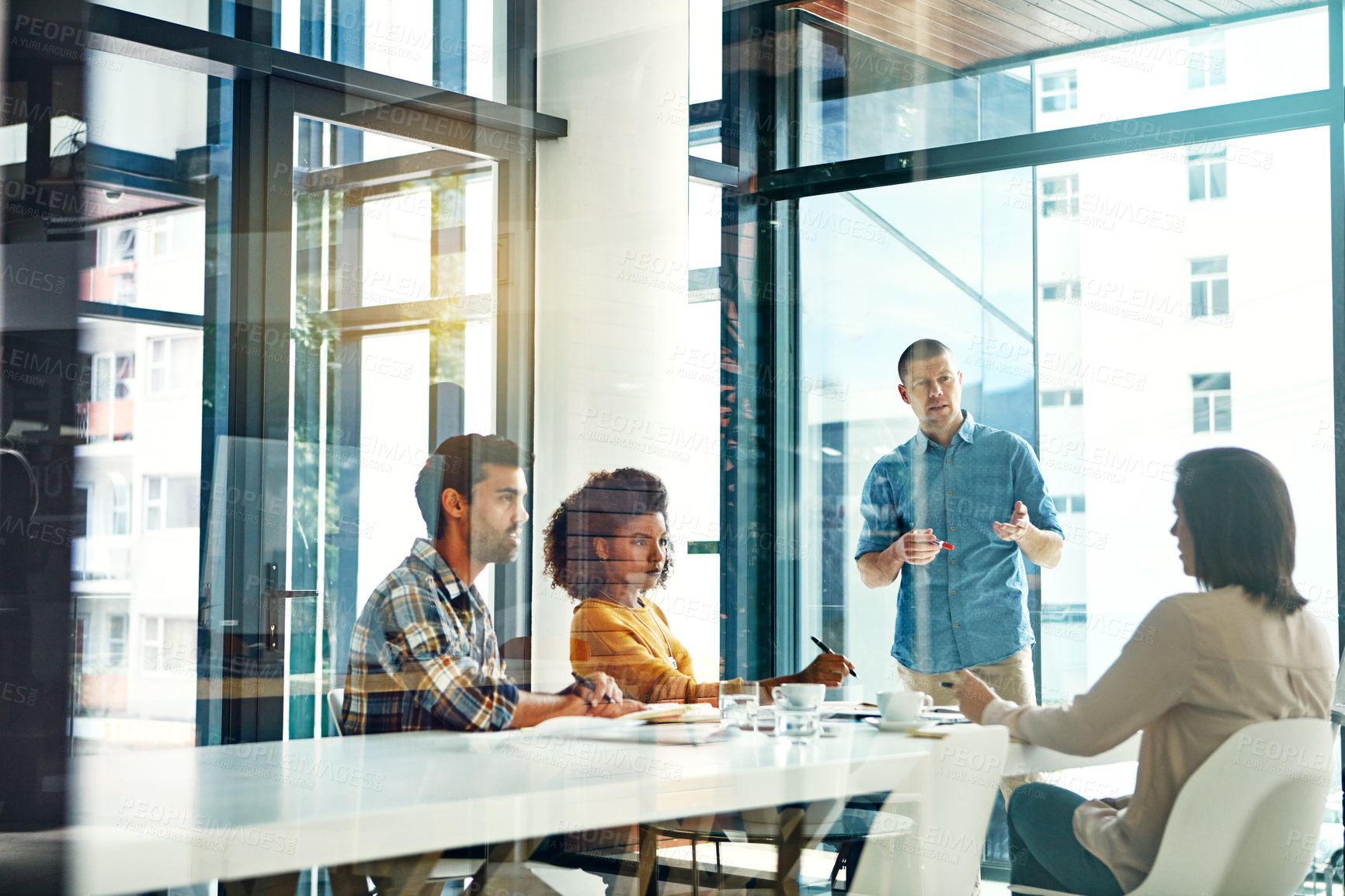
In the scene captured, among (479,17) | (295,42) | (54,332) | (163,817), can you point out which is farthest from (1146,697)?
(479,17)

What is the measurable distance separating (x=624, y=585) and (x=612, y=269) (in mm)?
1534

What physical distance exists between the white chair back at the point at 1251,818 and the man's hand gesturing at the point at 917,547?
1.50 metres

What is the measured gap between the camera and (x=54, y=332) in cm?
292

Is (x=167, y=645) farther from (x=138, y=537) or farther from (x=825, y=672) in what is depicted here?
(x=825, y=672)

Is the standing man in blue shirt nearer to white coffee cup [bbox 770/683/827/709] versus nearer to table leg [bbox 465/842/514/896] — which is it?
white coffee cup [bbox 770/683/827/709]

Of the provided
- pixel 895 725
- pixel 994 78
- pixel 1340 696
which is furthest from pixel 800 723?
pixel 994 78

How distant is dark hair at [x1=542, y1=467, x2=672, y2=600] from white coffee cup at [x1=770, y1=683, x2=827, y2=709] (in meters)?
1.31

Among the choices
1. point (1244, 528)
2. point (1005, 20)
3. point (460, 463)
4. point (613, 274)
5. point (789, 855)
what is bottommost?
point (789, 855)

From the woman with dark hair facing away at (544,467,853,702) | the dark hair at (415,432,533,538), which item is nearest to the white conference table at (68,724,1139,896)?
the woman with dark hair facing away at (544,467,853,702)

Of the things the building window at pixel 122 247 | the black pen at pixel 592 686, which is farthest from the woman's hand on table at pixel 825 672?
the building window at pixel 122 247

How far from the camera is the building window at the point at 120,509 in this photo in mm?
2994

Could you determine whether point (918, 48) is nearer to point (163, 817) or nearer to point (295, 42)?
point (295, 42)

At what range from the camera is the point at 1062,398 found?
3.28 metres

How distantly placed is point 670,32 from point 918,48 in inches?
34.7
